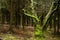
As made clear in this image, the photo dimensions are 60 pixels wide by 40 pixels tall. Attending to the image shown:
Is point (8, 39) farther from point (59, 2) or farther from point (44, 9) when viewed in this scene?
point (59, 2)

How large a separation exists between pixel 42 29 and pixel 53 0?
9.91ft

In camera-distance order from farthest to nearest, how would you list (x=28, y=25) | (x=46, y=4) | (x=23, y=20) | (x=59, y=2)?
1. (x=28, y=25)
2. (x=23, y=20)
3. (x=46, y=4)
4. (x=59, y=2)

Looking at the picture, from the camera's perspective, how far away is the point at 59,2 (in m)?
16.0

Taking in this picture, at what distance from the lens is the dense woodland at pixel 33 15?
1628cm

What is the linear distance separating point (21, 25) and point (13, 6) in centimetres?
678

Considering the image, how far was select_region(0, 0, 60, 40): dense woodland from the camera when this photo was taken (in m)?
16.3

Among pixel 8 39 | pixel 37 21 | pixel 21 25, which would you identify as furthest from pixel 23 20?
pixel 37 21

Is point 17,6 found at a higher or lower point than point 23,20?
higher

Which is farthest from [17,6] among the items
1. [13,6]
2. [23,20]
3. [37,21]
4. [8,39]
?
[37,21]

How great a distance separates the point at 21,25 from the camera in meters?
29.6

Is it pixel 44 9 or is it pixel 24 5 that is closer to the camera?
pixel 44 9

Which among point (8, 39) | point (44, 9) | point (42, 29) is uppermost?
point (44, 9)

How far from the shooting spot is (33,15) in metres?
16.9

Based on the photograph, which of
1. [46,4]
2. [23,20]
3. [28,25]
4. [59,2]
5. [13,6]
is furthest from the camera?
[28,25]
